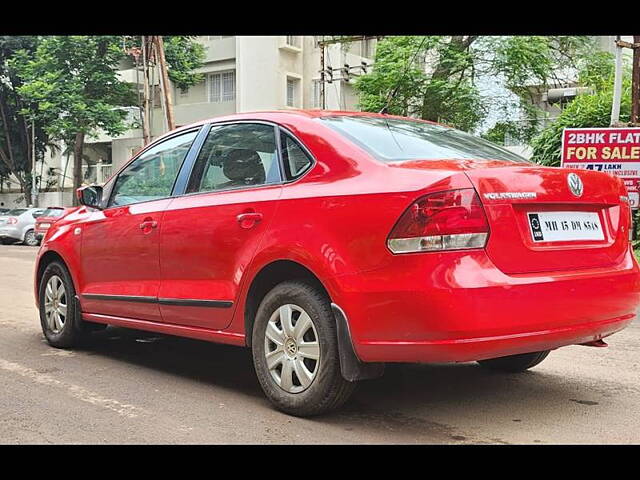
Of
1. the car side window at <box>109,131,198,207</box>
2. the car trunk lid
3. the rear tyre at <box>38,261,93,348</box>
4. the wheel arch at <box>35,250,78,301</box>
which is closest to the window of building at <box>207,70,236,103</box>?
the wheel arch at <box>35,250,78,301</box>

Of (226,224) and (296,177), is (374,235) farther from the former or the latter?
(226,224)

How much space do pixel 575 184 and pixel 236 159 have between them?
6.46 feet

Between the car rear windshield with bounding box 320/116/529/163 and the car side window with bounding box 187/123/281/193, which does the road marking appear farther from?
the car rear windshield with bounding box 320/116/529/163

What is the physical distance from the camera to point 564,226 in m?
3.78

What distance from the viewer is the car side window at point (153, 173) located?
5074 millimetres

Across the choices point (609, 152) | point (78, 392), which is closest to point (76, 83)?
point (609, 152)

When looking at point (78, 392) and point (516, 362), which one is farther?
point (516, 362)

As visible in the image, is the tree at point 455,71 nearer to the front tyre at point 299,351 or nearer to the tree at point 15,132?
the tree at point 15,132

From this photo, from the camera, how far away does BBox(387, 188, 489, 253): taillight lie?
3.42m

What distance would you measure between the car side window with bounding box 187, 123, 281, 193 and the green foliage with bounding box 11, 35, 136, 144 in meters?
28.4

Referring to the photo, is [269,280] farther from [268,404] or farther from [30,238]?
[30,238]

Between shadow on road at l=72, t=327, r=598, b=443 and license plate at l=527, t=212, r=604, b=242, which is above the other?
license plate at l=527, t=212, r=604, b=242

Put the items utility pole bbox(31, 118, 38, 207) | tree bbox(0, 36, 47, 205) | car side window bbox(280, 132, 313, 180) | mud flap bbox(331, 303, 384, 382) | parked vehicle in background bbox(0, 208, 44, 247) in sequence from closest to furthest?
mud flap bbox(331, 303, 384, 382)
car side window bbox(280, 132, 313, 180)
parked vehicle in background bbox(0, 208, 44, 247)
tree bbox(0, 36, 47, 205)
utility pole bbox(31, 118, 38, 207)

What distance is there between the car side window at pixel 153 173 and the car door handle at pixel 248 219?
0.92 m
